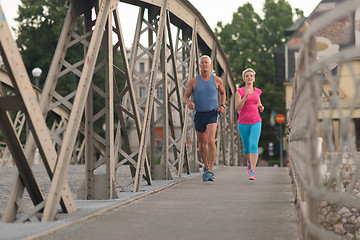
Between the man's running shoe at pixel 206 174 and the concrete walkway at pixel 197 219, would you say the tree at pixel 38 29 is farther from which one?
the concrete walkway at pixel 197 219

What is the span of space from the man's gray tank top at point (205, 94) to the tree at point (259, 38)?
45034 millimetres

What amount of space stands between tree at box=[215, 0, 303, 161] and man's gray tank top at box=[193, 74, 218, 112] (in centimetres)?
4503

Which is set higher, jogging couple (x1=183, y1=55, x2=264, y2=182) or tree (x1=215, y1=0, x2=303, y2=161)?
tree (x1=215, y1=0, x2=303, y2=161)

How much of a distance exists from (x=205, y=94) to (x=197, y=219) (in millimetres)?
4942

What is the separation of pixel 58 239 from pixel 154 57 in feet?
17.7

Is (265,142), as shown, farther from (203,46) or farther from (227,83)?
(203,46)

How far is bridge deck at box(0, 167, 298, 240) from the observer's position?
481 cm

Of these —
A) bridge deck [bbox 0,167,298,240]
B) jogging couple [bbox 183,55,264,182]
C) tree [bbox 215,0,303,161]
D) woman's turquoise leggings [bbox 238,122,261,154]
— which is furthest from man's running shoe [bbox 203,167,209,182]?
tree [bbox 215,0,303,161]

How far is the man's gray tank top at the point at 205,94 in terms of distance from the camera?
10484mm

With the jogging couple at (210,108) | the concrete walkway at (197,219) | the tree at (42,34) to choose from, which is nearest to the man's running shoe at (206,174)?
the jogging couple at (210,108)

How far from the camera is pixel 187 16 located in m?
13.2

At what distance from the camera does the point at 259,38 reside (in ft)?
186

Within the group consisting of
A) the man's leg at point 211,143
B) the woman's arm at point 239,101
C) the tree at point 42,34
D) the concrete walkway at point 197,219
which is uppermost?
the tree at point 42,34

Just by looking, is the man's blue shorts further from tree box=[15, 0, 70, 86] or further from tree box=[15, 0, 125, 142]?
tree box=[15, 0, 70, 86]
